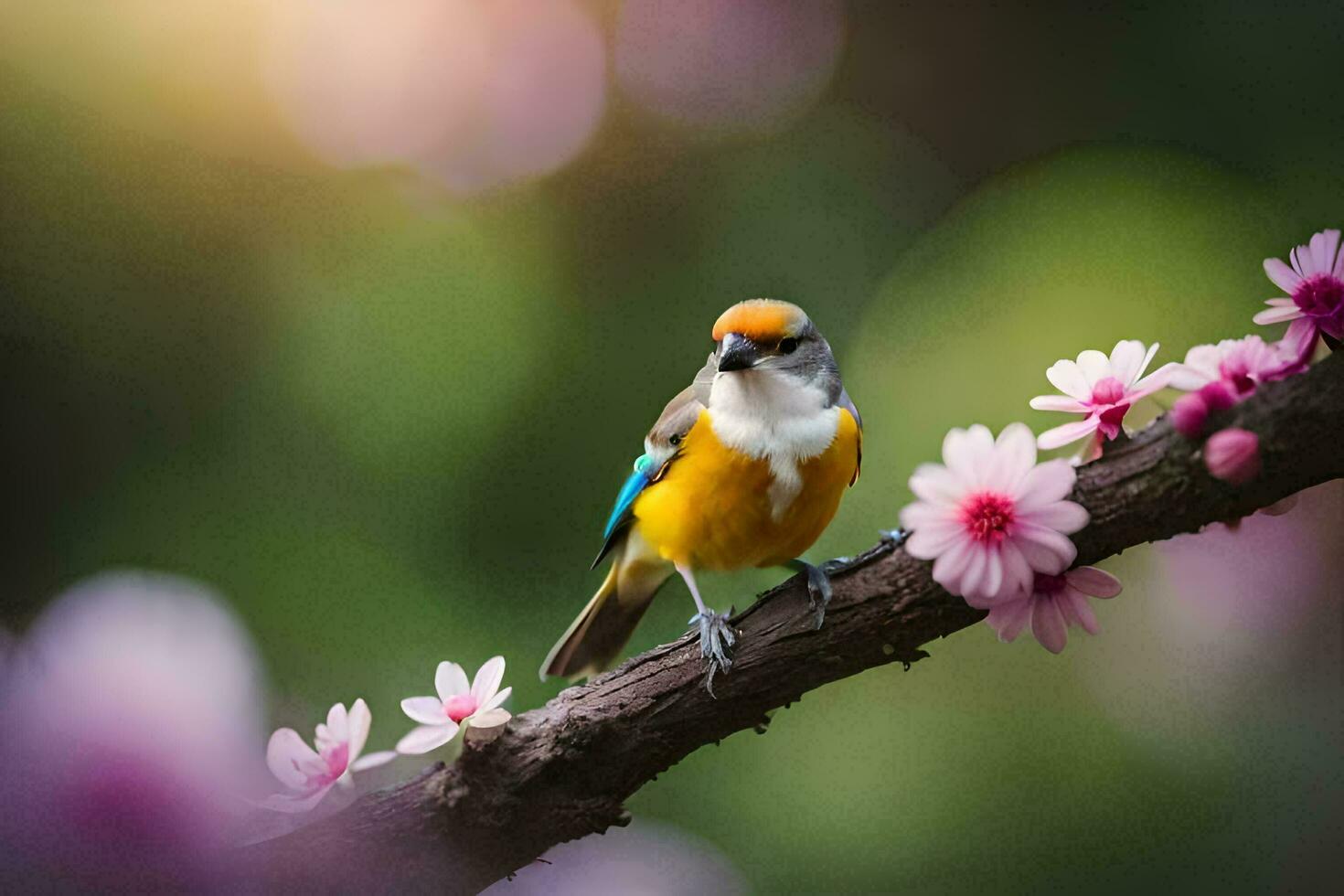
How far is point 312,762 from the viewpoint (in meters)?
0.46

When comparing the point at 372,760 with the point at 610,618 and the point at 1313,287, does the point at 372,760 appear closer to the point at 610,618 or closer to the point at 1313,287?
the point at 610,618

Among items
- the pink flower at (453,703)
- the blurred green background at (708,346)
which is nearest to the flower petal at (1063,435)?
the pink flower at (453,703)

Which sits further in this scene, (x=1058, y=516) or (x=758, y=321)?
(x=758, y=321)

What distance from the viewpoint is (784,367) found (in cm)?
57

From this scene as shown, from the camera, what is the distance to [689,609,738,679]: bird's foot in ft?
1.60

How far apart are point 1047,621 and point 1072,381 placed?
0.09 metres

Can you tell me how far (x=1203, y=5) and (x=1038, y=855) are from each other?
1.89 feet

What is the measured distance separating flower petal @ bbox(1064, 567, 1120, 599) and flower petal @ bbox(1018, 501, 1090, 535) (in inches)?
1.3

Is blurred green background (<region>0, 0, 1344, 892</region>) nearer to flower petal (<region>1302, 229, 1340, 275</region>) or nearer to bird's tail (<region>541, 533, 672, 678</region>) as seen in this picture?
bird's tail (<region>541, 533, 672, 678</region>)

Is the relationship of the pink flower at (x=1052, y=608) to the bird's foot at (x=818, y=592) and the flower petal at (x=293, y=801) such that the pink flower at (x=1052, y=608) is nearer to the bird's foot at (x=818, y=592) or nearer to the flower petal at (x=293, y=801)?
the bird's foot at (x=818, y=592)

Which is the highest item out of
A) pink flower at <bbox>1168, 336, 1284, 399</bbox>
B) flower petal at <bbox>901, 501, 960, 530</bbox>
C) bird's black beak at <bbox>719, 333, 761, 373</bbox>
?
bird's black beak at <bbox>719, 333, 761, 373</bbox>

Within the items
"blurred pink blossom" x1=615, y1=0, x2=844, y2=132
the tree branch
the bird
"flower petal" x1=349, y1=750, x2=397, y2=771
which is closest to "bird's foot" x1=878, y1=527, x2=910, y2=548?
the tree branch

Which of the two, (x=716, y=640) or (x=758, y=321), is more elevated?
(x=758, y=321)

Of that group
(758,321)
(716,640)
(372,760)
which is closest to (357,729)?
(372,760)
